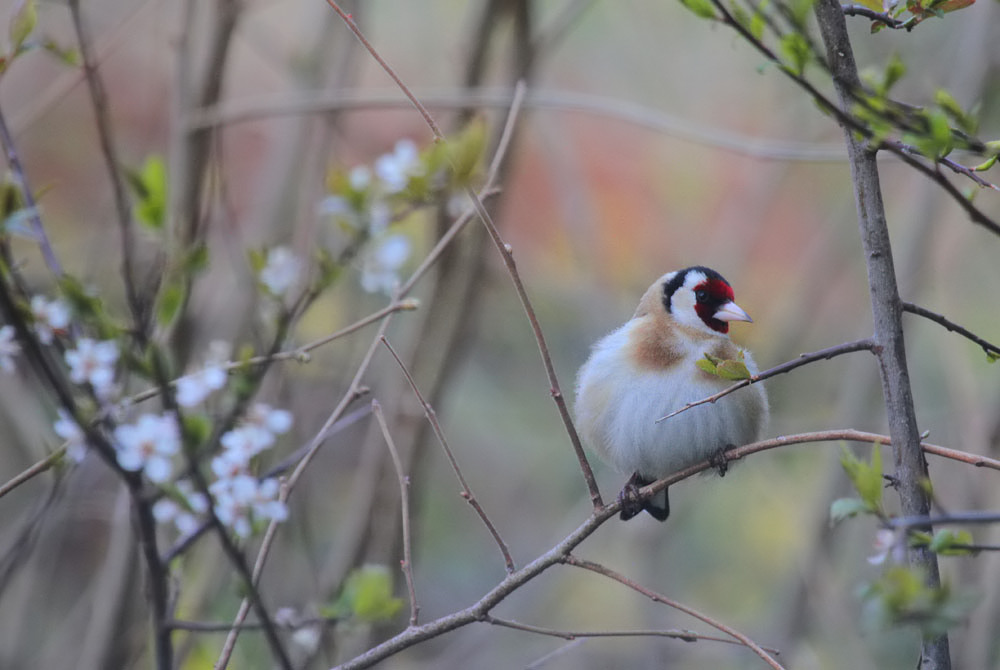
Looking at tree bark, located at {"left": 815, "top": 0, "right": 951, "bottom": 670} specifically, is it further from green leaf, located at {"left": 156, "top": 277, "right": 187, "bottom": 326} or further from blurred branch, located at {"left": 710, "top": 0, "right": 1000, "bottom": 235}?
green leaf, located at {"left": 156, "top": 277, "right": 187, "bottom": 326}

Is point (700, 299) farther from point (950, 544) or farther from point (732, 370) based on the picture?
point (950, 544)

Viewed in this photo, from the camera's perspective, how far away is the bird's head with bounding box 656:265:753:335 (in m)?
2.77

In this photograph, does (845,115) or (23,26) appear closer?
(845,115)

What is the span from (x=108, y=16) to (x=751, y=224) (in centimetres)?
321

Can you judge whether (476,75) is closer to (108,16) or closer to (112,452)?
(108,16)

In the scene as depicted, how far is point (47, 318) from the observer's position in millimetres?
1314

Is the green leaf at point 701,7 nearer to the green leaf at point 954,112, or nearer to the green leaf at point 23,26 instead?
the green leaf at point 954,112

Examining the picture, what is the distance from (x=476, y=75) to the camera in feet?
12.2

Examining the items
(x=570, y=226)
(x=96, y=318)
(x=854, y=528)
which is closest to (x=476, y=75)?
(x=570, y=226)

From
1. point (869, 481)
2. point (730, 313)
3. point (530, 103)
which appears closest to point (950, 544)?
point (869, 481)

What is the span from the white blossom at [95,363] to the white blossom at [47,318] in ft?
0.25

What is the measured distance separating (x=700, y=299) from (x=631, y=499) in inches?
32.2

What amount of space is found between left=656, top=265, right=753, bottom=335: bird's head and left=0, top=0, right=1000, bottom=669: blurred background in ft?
1.23

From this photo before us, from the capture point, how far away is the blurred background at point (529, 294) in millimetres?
3406
